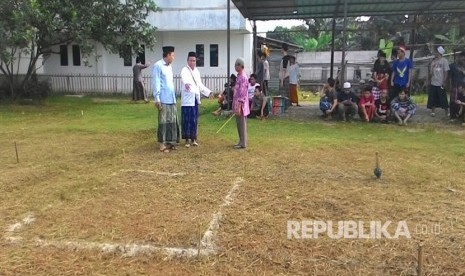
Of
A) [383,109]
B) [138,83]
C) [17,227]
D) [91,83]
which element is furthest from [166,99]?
[91,83]

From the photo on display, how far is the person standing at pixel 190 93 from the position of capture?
744 centimetres

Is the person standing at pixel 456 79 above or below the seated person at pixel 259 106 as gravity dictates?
above

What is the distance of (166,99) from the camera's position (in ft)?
24.0

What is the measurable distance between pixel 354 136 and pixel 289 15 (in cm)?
696

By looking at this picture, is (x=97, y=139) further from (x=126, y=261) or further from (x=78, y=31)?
(x=78, y=31)

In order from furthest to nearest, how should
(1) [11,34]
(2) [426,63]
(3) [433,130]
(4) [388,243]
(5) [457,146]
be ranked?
(2) [426,63] < (1) [11,34] < (3) [433,130] < (5) [457,146] < (4) [388,243]

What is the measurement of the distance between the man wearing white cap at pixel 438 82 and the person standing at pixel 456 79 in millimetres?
346

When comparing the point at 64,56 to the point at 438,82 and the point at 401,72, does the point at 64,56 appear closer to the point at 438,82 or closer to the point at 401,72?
the point at 401,72

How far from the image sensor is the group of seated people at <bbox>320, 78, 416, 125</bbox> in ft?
32.8

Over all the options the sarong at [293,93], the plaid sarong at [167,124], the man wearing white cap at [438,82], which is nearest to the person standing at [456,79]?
the man wearing white cap at [438,82]

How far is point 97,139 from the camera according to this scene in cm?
897

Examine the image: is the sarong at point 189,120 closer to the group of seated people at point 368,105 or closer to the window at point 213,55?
the group of seated people at point 368,105

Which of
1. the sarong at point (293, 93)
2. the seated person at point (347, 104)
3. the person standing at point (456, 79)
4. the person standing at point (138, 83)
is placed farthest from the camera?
the person standing at point (138, 83)

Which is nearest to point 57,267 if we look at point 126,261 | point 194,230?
point 126,261
